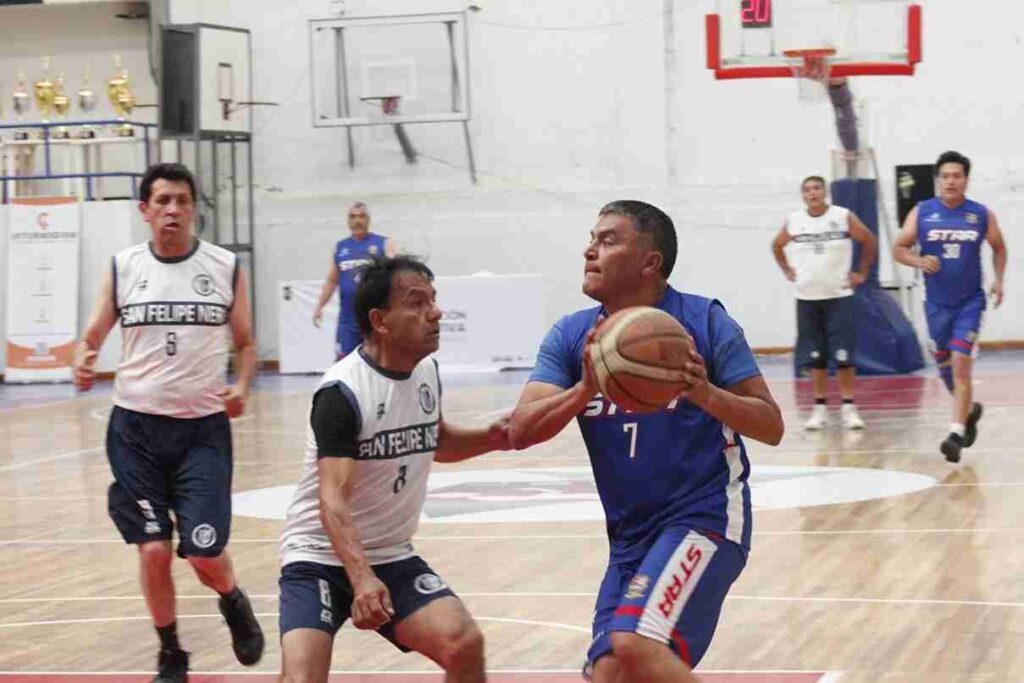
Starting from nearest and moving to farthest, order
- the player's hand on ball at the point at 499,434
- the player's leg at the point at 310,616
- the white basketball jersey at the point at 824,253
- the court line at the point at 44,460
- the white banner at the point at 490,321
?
the player's leg at the point at 310,616 → the player's hand on ball at the point at 499,434 → the court line at the point at 44,460 → the white basketball jersey at the point at 824,253 → the white banner at the point at 490,321

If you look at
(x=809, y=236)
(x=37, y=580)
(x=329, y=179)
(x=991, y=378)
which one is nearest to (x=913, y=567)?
(x=37, y=580)

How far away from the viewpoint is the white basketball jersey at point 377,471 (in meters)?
4.68

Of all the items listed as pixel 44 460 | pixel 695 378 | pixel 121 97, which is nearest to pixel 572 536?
pixel 695 378

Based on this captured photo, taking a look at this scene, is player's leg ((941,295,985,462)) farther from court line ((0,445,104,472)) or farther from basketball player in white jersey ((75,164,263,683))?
court line ((0,445,104,472))

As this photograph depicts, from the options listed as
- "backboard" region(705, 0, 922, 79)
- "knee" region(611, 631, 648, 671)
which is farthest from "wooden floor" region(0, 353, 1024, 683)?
"backboard" region(705, 0, 922, 79)

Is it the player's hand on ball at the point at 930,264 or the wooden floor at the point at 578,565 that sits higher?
the player's hand on ball at the point at 930,264

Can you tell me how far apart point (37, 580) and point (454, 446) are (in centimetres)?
417

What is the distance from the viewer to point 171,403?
247 inches

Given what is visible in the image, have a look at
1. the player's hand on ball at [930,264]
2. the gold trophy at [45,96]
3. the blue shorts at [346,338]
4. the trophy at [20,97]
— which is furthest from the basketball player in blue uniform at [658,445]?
the trophy at [20,97]

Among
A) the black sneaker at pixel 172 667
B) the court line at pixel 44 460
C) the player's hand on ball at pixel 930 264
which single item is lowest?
the court line at pixel 44 460

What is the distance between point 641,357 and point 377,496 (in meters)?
1.12

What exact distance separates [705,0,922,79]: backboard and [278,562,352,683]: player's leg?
45.7ft

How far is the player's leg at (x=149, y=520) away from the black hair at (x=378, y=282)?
175 centimetres

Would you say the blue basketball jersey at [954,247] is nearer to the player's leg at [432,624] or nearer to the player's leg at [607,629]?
the player's leg at [432,624]
